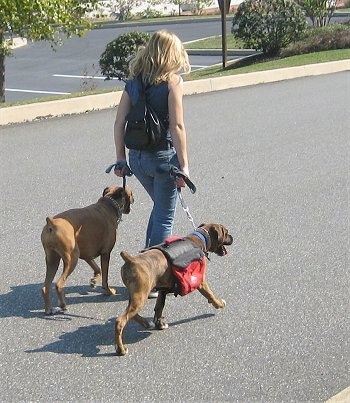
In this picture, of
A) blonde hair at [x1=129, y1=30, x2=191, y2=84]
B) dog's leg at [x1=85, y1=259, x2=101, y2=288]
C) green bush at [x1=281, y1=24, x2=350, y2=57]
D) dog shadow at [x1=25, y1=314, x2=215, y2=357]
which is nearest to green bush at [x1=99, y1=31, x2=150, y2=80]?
green bush at [x1=281, y1=24, x2=350, y2=57]

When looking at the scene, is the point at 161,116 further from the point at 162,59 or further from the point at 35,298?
the point at 35,298

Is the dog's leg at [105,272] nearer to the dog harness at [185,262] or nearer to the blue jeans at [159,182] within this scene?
the blue jeans at [159,182]

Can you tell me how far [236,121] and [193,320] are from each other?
8443 mm

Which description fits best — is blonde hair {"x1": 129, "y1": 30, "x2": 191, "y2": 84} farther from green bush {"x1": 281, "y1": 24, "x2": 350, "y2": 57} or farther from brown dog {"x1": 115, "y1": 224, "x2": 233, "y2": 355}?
green bush {"x1": 281, "y1": 24, "x2": 350, "y2": 57}

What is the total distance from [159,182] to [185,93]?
1087cm

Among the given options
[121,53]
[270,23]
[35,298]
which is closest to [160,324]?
[35,298]

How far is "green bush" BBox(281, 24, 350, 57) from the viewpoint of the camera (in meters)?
25.2

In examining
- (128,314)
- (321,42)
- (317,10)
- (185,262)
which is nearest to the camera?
(128,314)

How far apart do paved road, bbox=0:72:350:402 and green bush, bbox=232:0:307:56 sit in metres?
14.0

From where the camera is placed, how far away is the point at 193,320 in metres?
5.35

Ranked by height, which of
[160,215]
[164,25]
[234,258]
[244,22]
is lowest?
[164,25]

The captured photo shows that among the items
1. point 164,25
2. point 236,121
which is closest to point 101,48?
point 164,25

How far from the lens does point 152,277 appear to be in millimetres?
4766

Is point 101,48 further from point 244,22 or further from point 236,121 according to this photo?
point 236,121
